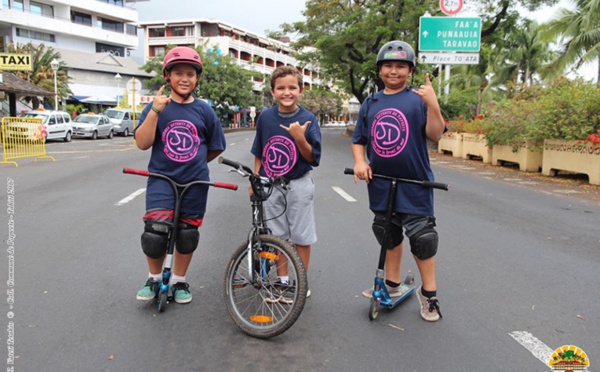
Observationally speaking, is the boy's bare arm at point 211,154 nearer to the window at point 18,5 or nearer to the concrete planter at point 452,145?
the concrete planter at point 452,145

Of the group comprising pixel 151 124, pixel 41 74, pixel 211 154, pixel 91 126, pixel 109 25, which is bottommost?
pixel 91 126

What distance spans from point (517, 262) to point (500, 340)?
6.59ft

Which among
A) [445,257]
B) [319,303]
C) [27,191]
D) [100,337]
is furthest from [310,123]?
[27,191]

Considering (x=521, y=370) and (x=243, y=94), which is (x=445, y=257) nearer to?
(x=521, y=370)

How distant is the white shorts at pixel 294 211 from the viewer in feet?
11.8

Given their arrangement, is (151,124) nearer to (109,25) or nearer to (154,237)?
(154,237)

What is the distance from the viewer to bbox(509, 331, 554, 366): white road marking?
297cm

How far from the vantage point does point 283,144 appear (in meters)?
3.55

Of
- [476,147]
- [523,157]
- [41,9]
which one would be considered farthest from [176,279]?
[41,9]

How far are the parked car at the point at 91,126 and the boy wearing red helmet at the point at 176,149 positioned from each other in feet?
90.2

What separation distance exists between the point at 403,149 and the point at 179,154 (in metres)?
1.54

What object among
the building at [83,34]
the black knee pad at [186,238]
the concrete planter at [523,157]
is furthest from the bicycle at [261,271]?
the building at [83,34]

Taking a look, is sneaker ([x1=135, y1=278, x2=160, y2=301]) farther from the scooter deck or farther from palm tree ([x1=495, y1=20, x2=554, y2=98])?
palm tree ([x1=495, y1=20, x2=554, y2=98])

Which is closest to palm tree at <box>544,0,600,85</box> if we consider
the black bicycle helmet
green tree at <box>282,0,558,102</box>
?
green tree at <box>282,0,558,102</box>
